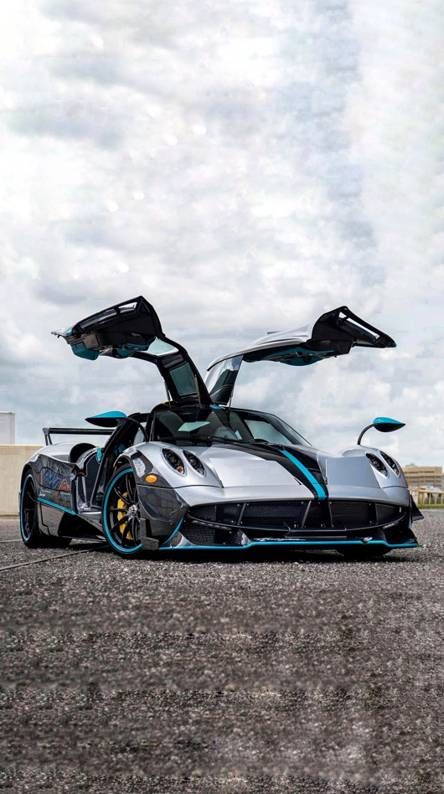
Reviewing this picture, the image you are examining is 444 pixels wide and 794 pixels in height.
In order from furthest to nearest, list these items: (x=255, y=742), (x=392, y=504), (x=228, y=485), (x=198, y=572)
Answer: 1. (x=392, y=504)
2. (x=228, y=485)
3. (x=198, y=572)
4. (x=255, y=742)

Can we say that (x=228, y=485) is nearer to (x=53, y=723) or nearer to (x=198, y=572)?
(x=198, y=572)

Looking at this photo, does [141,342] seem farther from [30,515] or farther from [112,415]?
[30,515]

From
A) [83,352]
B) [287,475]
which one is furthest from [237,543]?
[83,352]

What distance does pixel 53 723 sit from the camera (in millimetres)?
4254

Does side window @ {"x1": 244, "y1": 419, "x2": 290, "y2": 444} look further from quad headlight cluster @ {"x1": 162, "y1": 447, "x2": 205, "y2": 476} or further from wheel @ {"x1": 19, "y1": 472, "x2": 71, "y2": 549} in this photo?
wheel @ {"x1": 19, "y1": 472, "x2": 71, "y2": 549}

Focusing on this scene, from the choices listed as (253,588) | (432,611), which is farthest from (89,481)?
(432,611)

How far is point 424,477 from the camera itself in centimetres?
3131

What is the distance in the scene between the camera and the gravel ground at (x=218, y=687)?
161 inches

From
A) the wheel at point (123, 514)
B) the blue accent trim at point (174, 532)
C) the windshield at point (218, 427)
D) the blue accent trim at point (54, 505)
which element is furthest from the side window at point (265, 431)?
the blue accent trim at point (54, 505)

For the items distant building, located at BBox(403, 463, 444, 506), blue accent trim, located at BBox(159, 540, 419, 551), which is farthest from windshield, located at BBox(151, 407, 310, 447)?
distant building, located at BBox(403, 463, 444, 506)

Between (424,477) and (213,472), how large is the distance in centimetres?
2541

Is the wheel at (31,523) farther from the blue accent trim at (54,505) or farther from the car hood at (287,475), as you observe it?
the car hood at (287,475)

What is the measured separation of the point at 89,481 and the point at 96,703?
426cm

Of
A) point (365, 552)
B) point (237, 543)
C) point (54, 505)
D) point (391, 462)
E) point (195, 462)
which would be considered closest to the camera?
point (237, 543)
